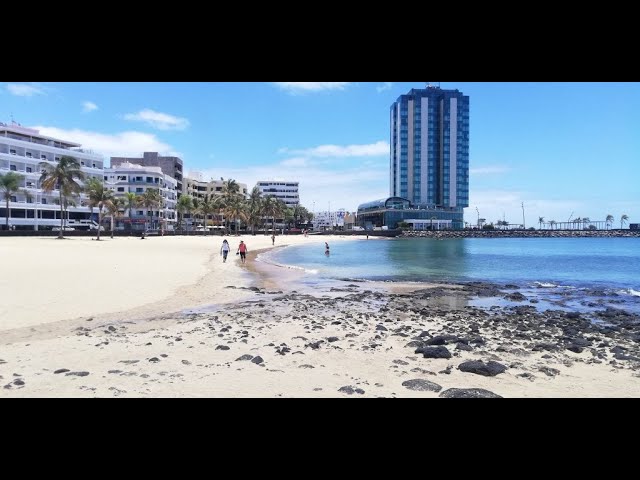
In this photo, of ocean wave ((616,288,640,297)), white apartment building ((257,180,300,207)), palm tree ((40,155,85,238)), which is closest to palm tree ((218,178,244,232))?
palm tree ((40,155,85,238))

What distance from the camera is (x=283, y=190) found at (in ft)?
543

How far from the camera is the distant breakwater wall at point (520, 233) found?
138 m

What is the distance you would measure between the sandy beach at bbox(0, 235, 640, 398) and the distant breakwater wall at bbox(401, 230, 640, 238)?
12464cm

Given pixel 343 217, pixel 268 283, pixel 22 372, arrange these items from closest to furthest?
pixel 22 372 < pixel 268 283 < pixel 343 217

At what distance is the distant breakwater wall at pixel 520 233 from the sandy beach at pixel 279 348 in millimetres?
124636

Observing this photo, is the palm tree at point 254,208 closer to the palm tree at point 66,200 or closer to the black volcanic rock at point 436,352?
the palm tree at point 66,200

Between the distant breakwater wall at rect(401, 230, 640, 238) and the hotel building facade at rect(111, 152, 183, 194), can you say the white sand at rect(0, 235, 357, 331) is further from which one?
the distant breakwater wall at rect(401, 230, 640, 238)

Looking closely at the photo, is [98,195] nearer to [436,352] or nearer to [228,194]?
[228,194]

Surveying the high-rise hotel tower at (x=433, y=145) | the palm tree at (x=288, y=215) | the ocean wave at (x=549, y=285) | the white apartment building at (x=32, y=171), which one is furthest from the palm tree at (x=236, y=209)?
the ocean wave at (x=549, y=285)
